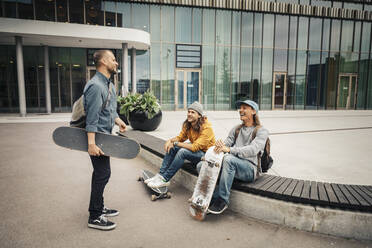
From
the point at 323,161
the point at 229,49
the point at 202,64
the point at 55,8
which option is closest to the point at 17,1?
the point at 55,8

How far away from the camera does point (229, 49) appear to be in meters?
20.5

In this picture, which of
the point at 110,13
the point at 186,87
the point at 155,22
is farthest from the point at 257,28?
the point at 110,13

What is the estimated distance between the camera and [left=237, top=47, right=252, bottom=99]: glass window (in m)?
20.7

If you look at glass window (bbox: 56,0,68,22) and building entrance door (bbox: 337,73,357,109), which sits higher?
glass window (bbox: 56,0,68,22)

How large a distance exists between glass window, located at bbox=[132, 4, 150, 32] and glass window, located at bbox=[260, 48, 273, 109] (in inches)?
407

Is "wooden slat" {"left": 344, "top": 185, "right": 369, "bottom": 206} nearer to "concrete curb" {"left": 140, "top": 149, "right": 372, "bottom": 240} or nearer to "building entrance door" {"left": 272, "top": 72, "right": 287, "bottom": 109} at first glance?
"concrete curb" {"left": 140, "top": 149, "right": 372, "bottom": 240}

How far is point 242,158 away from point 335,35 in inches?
958

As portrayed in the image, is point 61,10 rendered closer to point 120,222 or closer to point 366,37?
point 120,222

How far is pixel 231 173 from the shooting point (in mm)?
3012

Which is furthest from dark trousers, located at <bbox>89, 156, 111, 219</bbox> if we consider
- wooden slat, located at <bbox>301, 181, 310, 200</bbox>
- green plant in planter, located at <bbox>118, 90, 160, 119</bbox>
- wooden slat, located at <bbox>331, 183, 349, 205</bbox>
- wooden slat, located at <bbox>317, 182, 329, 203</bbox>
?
green plant in planter, located at <bbox>118, 90, 160, 119</bbox>

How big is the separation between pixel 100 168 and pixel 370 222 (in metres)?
2.97

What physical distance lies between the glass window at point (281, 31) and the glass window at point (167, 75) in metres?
9.32

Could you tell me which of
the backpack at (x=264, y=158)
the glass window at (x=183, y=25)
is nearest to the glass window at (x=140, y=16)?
the glass window at (x=183, y=25)

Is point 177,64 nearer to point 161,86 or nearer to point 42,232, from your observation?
point 161,86
